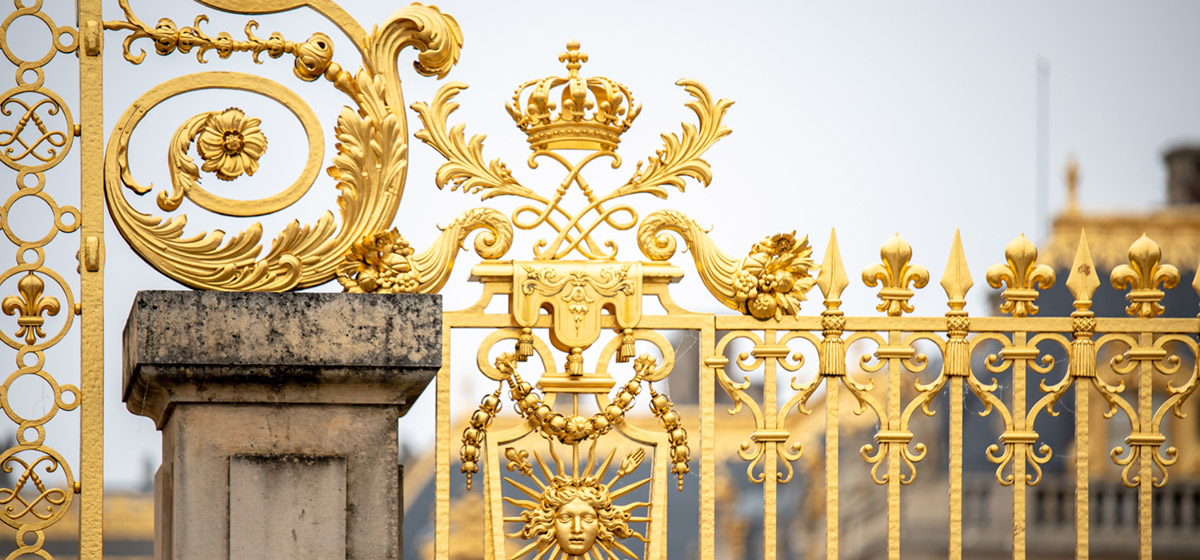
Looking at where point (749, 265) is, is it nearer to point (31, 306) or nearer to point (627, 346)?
point (627, 346)

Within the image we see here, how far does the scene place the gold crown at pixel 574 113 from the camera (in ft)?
19.7

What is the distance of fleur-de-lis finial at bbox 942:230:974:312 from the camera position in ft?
20.0

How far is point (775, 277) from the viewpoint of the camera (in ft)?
19.8

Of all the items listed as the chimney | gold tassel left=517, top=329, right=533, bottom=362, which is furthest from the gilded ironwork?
the chimney

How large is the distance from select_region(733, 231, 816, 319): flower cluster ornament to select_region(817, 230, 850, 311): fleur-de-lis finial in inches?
1.5

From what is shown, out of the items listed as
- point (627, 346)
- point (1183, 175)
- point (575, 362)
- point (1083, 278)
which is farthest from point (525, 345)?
point (1183, 175)

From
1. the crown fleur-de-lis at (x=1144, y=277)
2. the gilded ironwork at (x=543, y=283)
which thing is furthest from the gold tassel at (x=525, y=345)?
the crown fleur-de-lis at (x=1144, y=277)

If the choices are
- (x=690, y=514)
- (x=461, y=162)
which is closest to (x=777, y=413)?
(x=461, y=162)

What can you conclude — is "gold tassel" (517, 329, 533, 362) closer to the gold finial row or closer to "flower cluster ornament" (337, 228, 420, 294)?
"flower cluster ornament" (337, 228, 420, 294)

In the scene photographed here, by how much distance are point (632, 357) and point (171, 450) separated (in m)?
1.43

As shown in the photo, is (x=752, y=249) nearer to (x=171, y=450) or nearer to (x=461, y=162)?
(x=461, y=162)

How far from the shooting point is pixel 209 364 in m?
5.45

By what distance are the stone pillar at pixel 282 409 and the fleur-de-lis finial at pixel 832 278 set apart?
1283 mm

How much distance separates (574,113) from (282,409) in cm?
132
